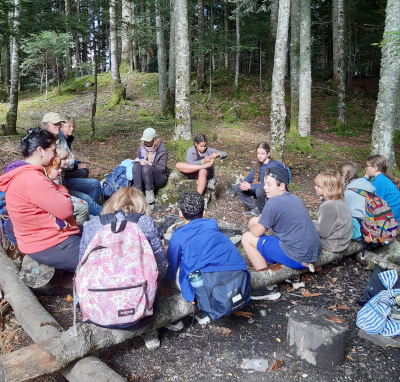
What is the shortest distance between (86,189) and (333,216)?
13.6 feet

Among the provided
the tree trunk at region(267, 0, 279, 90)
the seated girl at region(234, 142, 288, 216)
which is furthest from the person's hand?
the tree trunk at region(267, 0, 279, 90)

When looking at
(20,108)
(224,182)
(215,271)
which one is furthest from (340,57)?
(20,108)

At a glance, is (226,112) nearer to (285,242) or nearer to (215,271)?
(285,242)

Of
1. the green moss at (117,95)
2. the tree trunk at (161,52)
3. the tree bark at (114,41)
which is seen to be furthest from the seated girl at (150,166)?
the green moss at (117,95)

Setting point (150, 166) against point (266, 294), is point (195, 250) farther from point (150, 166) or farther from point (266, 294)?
point (150, 166)

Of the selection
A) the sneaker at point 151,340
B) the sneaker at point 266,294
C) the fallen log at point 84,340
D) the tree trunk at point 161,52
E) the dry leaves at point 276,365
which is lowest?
the dry leaves at point 276,365

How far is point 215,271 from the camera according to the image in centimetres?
281

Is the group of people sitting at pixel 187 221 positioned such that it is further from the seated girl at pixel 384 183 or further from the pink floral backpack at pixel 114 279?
the pink floral backpack at pixel 114 279

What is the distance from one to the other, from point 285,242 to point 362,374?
4.83ft

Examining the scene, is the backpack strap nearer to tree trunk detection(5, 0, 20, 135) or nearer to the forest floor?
the forest floor

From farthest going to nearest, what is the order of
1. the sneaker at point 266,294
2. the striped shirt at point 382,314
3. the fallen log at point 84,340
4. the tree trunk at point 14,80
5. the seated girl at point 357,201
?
the tree trunk at point 14,80, the seated girl at point 357,201, the sneaker at point 266,294, the striped shirt at point 382,314, the fallen log at point 84,340

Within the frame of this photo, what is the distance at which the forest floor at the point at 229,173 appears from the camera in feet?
8.96

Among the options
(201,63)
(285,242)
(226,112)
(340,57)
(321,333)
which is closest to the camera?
(321,333)

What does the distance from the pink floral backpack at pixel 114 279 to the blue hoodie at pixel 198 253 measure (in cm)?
56
